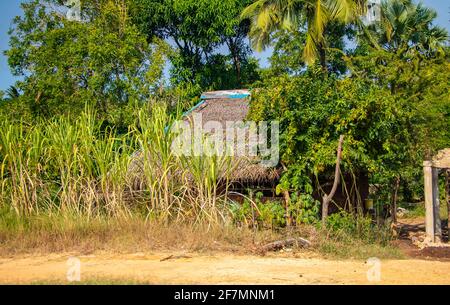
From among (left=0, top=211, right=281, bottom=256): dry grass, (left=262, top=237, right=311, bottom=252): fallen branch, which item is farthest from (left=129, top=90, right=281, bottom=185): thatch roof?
(left=262, top=237, right=311, bottom=252): fallen branch

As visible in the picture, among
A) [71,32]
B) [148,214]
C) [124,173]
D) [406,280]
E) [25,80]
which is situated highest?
[71,32]

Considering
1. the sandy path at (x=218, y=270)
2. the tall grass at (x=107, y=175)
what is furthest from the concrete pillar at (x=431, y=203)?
the tall grass at (x=107, y=175)

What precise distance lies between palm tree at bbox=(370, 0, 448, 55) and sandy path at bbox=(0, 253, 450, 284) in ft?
40.1

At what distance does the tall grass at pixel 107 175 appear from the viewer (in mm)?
9992

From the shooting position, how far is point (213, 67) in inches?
853

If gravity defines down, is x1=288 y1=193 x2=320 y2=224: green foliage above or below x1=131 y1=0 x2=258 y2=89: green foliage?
below

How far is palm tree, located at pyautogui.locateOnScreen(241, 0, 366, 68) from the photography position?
16.6 m

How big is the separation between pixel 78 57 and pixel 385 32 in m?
9.95

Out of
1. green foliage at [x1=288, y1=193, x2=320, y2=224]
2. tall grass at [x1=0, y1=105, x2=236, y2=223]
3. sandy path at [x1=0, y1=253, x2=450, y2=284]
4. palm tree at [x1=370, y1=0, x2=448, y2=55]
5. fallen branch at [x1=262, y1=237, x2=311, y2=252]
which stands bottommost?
sandy path at [x1=0, y1=253, x2=450, y2=284]

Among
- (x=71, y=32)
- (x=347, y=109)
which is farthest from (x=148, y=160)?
(x=71, y=32)

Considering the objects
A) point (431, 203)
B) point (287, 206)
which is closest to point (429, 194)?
point (431, 203)

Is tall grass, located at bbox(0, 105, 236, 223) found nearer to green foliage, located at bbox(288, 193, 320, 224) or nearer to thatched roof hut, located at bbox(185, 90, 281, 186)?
thatched roof hut, located at bbox(185, 90, 281, 186)

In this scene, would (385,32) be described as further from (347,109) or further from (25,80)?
(25,80)

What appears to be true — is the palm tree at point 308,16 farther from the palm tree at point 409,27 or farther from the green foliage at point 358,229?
the green foliage at point 358,229
